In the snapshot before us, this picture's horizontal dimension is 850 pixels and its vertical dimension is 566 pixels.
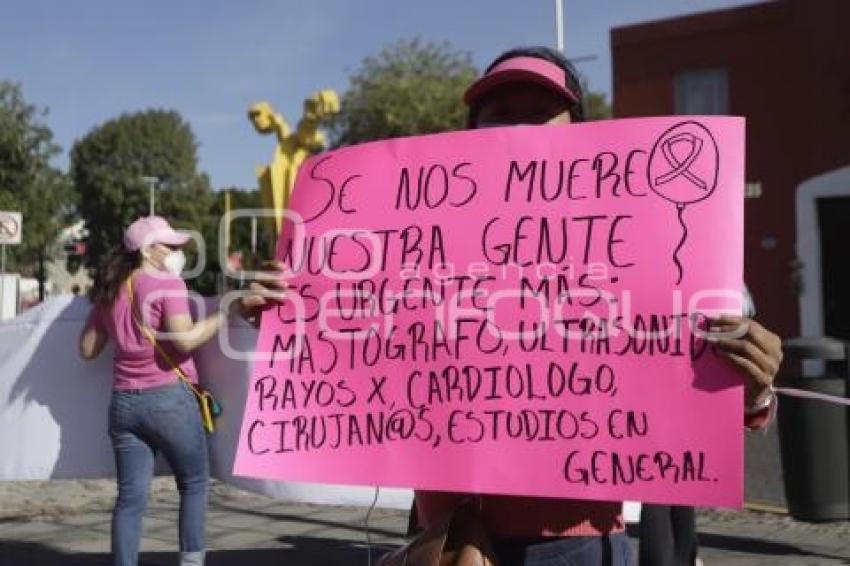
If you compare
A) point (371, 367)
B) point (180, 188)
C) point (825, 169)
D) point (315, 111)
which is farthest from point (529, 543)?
point (180, 188)

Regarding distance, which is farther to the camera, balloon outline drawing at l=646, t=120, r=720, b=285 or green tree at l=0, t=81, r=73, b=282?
green tree at l=0, t=81, r=73, b=282

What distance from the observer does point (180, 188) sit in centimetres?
6612

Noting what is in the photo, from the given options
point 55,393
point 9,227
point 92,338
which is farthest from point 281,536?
point 9,227

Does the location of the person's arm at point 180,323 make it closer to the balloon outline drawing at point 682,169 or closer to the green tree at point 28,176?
the balloon outline drawing at point 682,169

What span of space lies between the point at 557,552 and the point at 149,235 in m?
3.13

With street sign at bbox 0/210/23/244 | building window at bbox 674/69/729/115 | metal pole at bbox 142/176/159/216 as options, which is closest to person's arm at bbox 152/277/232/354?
street sign at bbox 0/210/23/244

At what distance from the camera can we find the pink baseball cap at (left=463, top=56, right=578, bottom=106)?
197cm

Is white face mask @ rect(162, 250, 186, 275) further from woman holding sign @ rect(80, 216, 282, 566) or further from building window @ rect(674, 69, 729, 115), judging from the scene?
building window @ rect(674, 69, 729, 115)

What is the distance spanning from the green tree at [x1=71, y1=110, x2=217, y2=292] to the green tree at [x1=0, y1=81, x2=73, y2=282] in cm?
2535

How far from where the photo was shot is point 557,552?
6.14 ft

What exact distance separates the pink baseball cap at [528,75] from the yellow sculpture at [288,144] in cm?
944

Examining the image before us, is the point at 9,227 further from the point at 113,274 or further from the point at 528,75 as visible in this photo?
the point at 528,75

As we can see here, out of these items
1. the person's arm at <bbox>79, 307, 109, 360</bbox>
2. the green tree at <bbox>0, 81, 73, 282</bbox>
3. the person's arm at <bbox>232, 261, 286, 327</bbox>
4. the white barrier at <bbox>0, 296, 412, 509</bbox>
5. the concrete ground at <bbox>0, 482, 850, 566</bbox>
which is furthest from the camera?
the green tree at <bbox>0, 81, 73, 282</bbox>

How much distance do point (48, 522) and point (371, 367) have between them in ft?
16.8
